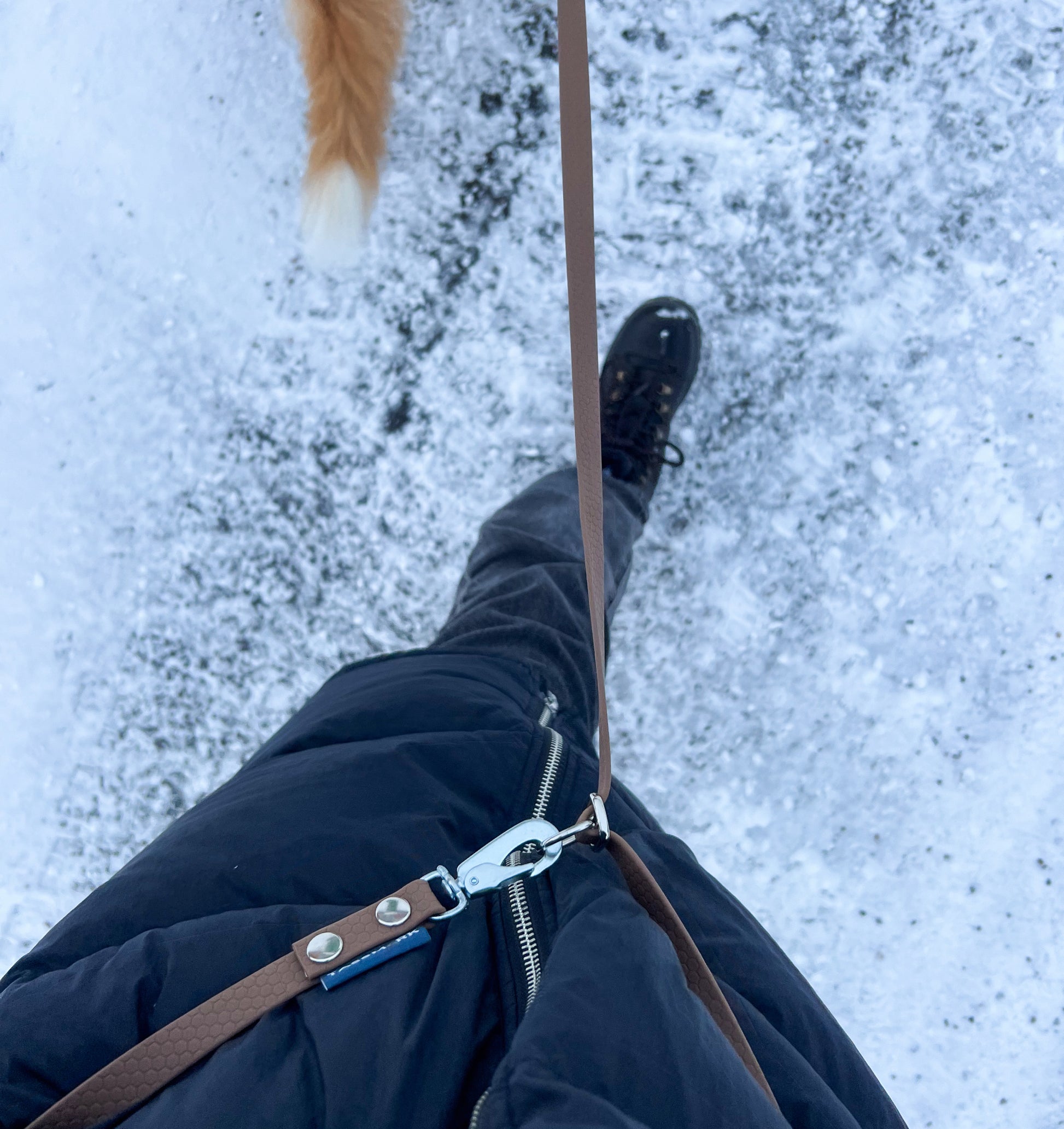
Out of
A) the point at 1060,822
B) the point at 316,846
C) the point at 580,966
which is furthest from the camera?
the point at 1060,822

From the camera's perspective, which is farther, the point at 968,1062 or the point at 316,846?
the point at 968,1062

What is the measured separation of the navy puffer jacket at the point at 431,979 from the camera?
1.35ft

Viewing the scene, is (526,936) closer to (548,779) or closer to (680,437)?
(548,779)

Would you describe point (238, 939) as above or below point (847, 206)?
below

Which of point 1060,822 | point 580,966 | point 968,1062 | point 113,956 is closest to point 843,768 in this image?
point 1060,822

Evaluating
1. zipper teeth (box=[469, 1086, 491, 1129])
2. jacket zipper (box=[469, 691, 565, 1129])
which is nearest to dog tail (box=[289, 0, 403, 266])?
jacket zipper (box=[469, 691, 565, 1129])

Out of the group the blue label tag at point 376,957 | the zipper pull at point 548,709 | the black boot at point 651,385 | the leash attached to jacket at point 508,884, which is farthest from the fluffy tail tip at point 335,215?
the blue label tag at point 376,957

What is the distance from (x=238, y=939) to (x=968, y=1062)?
1083 mm

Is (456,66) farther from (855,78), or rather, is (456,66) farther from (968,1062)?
(968,1062)

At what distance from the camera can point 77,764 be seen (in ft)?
3.80

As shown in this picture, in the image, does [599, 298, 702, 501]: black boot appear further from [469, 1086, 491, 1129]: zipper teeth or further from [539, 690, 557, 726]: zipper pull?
[469, 1086, 491, 1129]: zipper teeth

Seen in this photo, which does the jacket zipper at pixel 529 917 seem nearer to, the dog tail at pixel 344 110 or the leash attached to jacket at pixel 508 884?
the leash attached to jacket at pixel 508 884

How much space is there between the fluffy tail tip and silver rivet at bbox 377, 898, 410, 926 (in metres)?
0.91

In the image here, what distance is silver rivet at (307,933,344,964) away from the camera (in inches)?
18.7
